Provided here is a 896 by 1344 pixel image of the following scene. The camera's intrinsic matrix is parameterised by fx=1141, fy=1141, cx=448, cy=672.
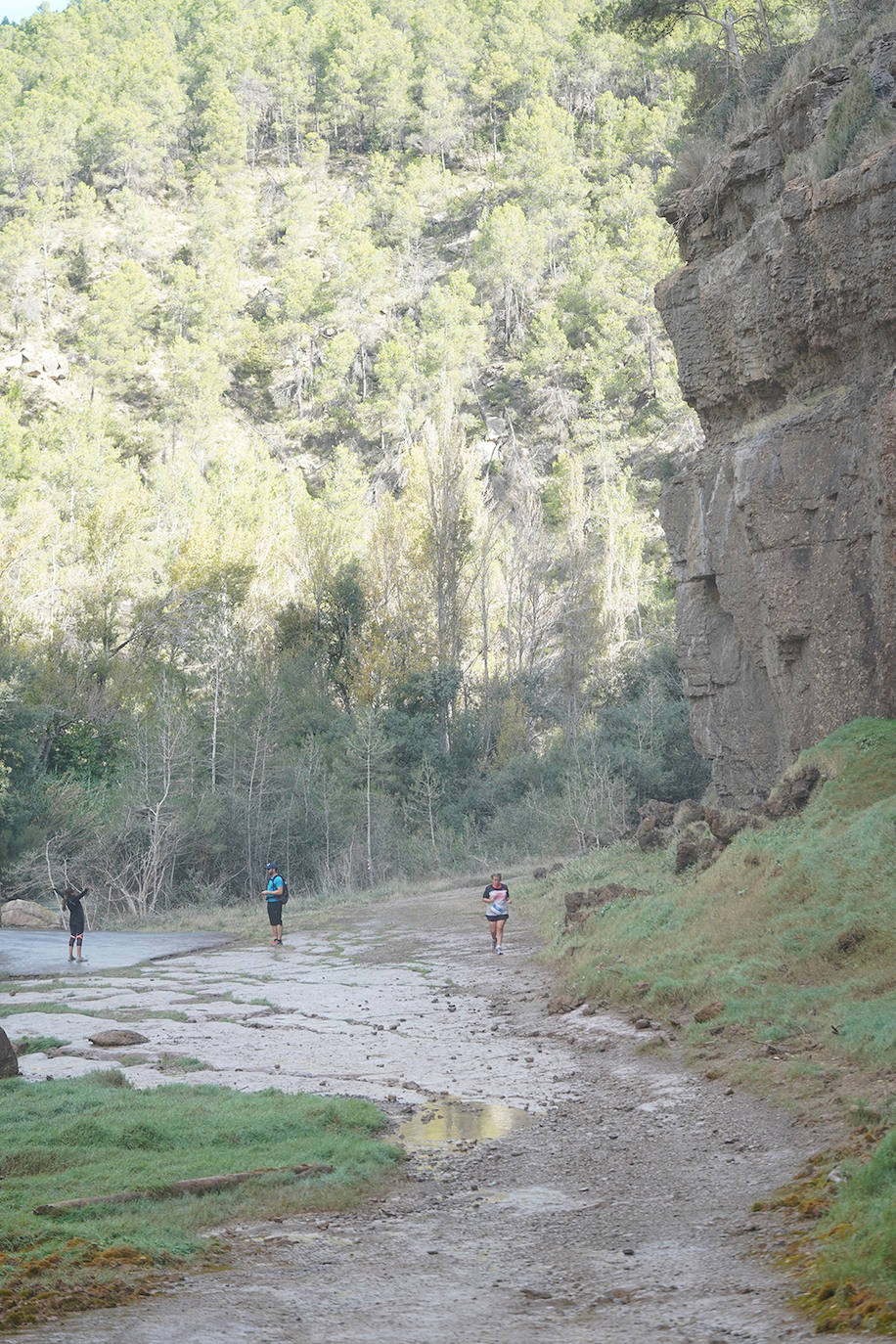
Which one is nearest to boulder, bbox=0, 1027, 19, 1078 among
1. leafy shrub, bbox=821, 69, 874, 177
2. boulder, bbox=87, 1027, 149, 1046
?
boulder, bbox=87, 1027, 149, 1046

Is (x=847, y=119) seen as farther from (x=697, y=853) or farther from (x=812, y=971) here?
(x=812, y=971)

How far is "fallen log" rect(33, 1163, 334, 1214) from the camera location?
5406mm

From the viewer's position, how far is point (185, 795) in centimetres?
2911

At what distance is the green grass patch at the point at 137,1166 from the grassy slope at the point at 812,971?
259 centimetres

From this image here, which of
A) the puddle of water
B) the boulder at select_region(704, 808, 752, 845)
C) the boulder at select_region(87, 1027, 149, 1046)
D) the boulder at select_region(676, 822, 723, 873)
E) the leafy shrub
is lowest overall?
the puddle of water

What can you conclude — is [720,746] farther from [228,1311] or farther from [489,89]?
[489,89]

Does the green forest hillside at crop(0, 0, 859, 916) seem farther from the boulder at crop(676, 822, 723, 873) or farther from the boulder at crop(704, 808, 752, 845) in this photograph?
the boulder at crop(704, 808, 752, 845)

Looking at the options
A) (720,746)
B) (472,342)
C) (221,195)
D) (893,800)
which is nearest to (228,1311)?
(893,800)

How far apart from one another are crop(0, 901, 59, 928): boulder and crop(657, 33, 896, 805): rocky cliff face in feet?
45.3

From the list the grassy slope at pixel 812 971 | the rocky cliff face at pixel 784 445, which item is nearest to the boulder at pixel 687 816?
the rocky cliff face at pixel 784 445

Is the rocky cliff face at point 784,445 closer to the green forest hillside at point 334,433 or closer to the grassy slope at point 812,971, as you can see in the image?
the grassy slope at point 812,971

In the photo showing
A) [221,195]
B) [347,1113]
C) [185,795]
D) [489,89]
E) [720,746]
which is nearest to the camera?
[347,1113]

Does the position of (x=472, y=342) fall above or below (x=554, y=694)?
above

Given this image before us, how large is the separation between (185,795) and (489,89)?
8242 centimetres
